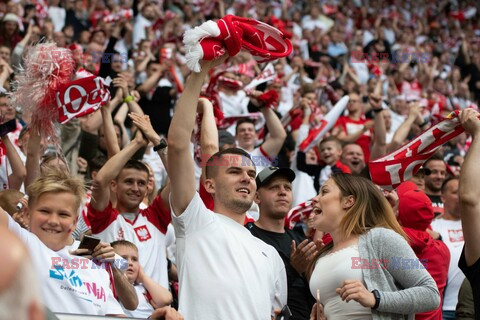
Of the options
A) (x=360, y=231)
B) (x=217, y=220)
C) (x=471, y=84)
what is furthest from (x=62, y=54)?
(x=471, y=84)

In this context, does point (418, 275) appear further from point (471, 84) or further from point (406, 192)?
point (471, 84)

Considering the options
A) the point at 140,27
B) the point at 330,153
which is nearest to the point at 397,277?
the point at 330,153

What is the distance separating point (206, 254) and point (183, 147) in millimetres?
458

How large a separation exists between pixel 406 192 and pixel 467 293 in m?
0.76

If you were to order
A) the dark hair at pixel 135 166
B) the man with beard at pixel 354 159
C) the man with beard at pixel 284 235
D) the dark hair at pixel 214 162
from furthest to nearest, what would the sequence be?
the man with beard at pixel 354 159 → the dark hair at pixel 135 166 → the man with beard at pixel 284 235 → the dark hair at pixel 214 162

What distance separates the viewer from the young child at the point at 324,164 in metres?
6.88

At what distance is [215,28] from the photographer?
3.16 m

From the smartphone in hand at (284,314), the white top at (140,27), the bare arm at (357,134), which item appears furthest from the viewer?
the white top at (140,27)

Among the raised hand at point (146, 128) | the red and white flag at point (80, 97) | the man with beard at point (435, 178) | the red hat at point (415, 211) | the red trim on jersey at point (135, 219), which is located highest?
the red and white flag at point (80, 97)

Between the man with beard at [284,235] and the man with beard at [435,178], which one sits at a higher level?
the man with beard at [284,235]

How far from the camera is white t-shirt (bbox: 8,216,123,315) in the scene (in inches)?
116

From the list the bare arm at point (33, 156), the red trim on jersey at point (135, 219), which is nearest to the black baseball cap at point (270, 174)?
the red trim on jersey at point (135, 219)

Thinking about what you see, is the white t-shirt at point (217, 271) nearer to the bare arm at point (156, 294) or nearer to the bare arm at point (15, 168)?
the bare arm at point (156, 294)

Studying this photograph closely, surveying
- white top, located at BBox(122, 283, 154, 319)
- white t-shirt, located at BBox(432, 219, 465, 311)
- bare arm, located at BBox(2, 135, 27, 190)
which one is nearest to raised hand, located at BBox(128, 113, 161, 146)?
white top, located at BBox(122, 283, 154, 319)
